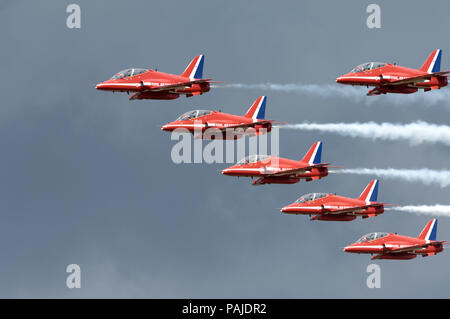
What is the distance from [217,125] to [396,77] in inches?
924

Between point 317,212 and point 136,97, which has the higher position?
point 136,97

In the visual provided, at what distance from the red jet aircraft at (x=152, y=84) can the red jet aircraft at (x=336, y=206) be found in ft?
71.0

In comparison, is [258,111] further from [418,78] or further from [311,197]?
[418,78]

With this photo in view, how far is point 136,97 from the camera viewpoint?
18775 cm

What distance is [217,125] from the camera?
18788 cm

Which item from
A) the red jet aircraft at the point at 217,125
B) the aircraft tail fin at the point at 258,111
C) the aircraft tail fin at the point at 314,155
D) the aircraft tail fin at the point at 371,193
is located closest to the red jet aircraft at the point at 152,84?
the red jet aircraft at the point at 217,125

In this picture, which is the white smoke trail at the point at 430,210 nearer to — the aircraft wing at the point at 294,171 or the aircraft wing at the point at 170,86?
the aircraft wing at the point at 294,171

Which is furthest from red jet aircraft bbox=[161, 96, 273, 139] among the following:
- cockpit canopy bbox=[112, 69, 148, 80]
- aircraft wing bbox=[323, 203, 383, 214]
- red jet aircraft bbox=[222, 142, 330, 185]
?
aircraft wing bbox=[323, 203, 383, 214]

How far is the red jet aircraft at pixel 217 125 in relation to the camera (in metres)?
188
